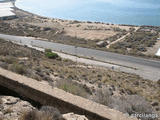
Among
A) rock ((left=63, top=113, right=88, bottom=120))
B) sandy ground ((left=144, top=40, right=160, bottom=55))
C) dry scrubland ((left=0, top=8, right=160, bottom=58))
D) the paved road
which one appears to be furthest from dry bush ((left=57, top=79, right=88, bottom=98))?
sandy ground ((left=144, top=40, right=160, bottom=55))

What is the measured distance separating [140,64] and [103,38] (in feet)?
80.8

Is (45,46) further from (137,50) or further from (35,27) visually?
(35,27)

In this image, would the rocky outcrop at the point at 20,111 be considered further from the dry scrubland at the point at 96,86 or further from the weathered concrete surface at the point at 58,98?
the dry scrubland at the point at 96,86

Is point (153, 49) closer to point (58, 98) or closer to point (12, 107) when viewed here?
point (58, 98)

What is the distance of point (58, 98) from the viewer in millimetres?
5730

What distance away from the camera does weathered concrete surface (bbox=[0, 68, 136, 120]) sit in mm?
5125

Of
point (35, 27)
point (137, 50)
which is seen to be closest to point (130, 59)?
point (137, 50)

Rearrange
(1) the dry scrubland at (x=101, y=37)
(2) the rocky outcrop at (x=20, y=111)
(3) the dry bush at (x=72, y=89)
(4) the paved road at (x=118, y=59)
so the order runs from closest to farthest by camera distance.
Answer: (2) the rocky outcrop at (x=20, y=111) → (3) the dry bush at (x=72, y=89) → (4) the paved road at (x=118, y=59) → (1) the dry scrubland at (x=101, y=37)

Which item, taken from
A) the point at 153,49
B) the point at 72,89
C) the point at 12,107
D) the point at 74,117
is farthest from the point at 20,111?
the point at 153,49

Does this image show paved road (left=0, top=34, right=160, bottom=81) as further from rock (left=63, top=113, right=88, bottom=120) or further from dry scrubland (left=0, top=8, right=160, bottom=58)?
rock (left=63, top=113, right=88, bottom=120)

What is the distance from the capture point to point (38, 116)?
4.85m

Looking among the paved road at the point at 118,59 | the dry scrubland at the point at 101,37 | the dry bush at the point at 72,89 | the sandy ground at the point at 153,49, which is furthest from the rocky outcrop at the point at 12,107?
the sandy ground at the point at 153,49

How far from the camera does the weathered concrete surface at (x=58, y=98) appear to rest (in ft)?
16.8

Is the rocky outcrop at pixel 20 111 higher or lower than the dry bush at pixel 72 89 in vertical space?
higher
